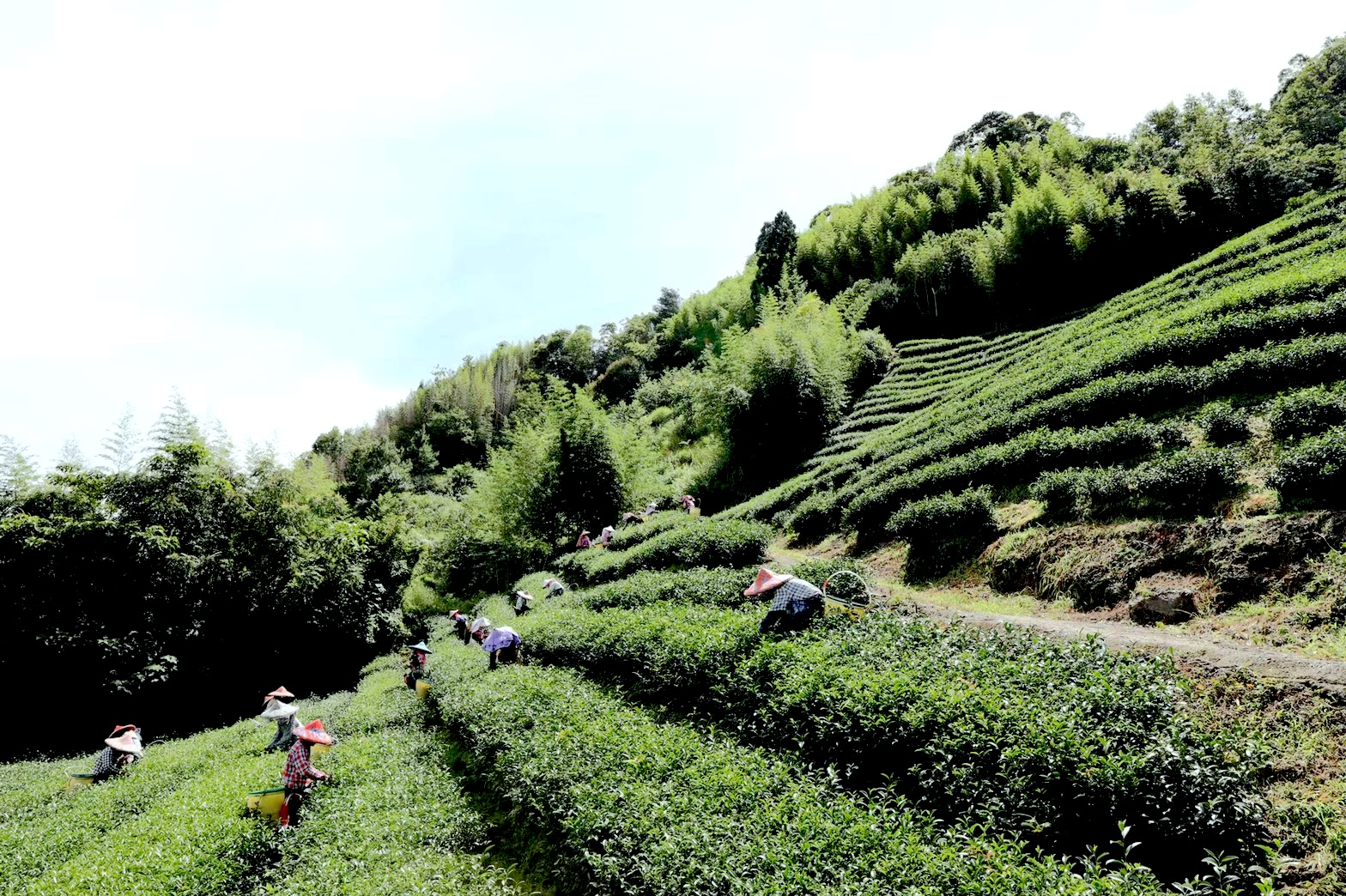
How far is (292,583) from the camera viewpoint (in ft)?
68.1

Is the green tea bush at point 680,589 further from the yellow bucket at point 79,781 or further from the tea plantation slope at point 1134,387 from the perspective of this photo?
the yellow bucket at point 79,781

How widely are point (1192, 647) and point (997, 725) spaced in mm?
2624

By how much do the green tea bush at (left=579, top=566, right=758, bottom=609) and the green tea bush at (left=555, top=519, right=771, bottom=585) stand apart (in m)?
0.46

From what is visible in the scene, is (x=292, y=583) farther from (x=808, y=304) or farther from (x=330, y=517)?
(x=808, y=304)

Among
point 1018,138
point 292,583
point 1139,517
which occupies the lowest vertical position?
point 1139,517

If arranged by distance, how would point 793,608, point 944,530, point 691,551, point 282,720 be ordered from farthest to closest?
point 691,551, point 944,530, point 282,720, point 793,608

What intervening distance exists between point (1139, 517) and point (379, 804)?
12.2 m

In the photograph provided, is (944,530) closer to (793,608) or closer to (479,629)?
(793,608)

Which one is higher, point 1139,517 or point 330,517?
point 330,517

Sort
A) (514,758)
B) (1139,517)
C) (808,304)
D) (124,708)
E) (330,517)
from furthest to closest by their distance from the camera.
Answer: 1. (808,304)
2. (330,517)
3. (124,708)
4. (1139,517)
5. (514,758)

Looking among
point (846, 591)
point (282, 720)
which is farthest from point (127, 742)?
point (846, 591)

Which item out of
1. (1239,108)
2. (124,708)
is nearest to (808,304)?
(124,708)

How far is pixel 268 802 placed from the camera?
337 inches

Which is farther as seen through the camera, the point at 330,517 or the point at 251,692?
the point at 330,517
